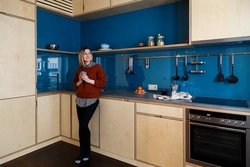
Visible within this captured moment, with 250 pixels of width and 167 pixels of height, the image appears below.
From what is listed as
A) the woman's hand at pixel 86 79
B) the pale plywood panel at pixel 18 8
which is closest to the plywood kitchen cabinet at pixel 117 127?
the woman's hand at pixel 86 79

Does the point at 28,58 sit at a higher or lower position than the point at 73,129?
higher

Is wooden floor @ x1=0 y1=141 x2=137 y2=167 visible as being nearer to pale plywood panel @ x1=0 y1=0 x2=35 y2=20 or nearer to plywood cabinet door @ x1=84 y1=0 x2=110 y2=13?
pale plywood panel @ x1=0 y1=0 x2=35 y2=20

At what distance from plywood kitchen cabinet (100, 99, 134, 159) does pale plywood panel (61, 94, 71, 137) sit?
0.70 metres

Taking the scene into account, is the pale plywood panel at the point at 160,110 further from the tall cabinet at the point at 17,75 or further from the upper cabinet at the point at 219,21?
the tall cabinet at the point at 17,75

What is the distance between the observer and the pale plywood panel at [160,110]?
1.83m

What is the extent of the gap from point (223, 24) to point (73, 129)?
247 centimetres

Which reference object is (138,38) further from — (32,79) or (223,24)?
(32,79)

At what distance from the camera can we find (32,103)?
2518mm

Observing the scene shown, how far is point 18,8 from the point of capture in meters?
2.31

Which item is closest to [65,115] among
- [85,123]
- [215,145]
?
[85,123]

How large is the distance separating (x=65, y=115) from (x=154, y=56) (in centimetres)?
171

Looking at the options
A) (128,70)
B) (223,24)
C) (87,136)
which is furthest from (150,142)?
(223,24)

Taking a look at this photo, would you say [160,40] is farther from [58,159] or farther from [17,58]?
[58,159]

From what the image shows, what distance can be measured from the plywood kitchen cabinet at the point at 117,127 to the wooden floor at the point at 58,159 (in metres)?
0.14
